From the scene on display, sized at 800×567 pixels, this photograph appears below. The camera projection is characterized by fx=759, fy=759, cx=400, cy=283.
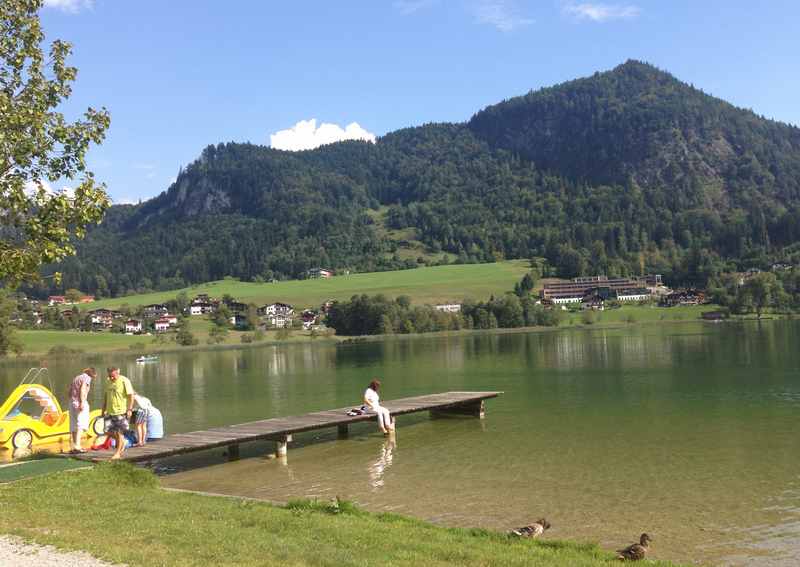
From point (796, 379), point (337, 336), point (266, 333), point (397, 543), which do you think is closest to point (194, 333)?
point (266, 333)

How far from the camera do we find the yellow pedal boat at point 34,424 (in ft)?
82.1

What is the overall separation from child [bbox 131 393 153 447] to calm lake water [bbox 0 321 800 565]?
1.41m

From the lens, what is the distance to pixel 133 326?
577ft

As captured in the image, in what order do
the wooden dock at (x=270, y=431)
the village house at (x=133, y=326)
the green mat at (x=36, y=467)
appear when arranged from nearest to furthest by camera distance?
the green mat at (x=36, y=467) → the wooden dock at (x=270, y=431) → the village house at (x=133, y=326)

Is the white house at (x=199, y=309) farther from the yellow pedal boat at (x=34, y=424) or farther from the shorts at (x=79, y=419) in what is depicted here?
the shorts at (x=79, y=419)

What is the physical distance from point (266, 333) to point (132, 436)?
14164cm

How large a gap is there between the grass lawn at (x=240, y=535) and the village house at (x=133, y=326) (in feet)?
544

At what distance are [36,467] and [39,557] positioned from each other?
9.14 meters

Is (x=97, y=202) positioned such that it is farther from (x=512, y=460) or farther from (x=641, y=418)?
(x=641, y=418)

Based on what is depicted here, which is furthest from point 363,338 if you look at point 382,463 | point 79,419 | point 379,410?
point 79,419

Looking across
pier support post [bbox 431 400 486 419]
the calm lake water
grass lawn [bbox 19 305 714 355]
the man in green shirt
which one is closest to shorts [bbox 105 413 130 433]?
the man in green shirt

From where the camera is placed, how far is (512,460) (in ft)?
79.7

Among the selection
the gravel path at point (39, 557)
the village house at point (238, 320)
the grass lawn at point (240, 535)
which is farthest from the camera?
the village house at point (238, 320)

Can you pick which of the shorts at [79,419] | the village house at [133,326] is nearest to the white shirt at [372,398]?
the shorts at [79,419]
